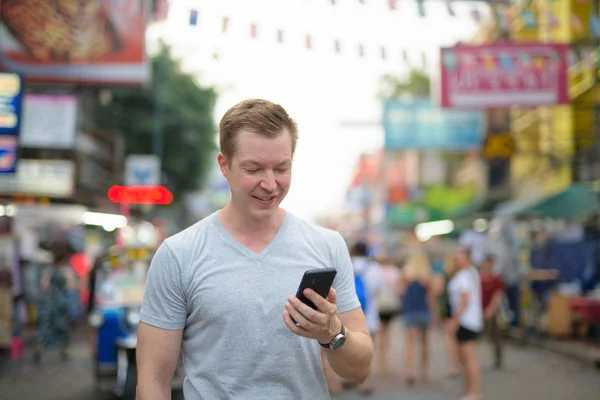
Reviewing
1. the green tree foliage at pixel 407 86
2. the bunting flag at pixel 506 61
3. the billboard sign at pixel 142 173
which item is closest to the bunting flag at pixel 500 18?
the bunting flag at pixel 506 61

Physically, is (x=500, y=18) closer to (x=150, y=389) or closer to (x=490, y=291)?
(x=490, y=291)

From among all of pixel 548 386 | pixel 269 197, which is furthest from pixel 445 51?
pixel 269 197

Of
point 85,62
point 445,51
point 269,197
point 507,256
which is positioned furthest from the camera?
point 507,256

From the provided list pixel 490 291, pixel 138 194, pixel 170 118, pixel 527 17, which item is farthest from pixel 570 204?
pixel 170 118

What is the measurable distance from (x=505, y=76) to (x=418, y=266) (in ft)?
12.9

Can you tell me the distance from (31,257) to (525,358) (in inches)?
400

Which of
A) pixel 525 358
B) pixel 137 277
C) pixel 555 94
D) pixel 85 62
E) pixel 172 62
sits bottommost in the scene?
pixel 525 358

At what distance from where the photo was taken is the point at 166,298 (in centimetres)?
278

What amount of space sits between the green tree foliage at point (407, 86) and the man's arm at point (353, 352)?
46.6m

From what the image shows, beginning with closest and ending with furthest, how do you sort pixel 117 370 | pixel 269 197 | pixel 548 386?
pixel 269 197 < pixel 117 370 < pixel 548 386

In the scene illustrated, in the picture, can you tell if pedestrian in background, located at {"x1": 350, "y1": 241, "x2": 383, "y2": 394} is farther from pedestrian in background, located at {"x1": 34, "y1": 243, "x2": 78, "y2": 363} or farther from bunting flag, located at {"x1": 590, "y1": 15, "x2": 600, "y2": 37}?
pedestrian in background, located at {"x1": 34, "y1": 243, "x2": 78, "y2": 363}

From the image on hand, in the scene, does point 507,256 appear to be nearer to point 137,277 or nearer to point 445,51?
point 445,51

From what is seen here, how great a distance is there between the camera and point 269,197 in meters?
2.80

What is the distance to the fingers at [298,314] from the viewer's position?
2.50 meters
